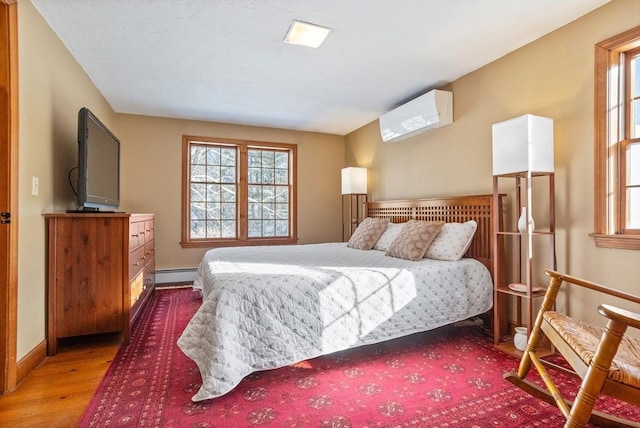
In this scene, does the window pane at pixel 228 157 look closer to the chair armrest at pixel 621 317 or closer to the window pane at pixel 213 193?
the window pane at pixel 213 193

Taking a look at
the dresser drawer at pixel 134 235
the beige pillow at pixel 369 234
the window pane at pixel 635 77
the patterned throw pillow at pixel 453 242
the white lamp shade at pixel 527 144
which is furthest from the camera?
the beige pillow at pixel 369 234

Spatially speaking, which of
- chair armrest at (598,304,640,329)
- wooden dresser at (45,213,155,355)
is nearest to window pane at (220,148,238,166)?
wooden dresser at (45,213,155,355)

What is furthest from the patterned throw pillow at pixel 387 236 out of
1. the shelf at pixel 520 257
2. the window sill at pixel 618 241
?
the window sill at pixel 618 241

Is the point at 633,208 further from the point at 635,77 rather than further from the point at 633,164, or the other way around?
the point at 635,77

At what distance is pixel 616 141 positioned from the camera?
212 centimetres

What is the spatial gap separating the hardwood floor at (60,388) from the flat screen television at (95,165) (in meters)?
1.06

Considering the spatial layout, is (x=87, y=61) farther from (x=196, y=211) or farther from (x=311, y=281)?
(x=311, y=281)

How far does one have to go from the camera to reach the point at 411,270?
95.8 inches

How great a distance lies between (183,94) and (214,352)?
2994 millimetres

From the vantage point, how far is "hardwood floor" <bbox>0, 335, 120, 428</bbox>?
1.62m

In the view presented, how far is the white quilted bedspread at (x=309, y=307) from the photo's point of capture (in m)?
1.80

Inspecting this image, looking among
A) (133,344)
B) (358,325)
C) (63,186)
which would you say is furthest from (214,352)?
(63,186)

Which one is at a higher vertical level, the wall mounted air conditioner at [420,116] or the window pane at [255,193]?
the wall mounted air conditioner at [420,116]

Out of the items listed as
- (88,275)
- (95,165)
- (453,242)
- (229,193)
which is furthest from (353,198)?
(88,275)
